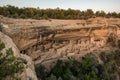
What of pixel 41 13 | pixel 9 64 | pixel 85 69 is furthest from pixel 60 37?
pixel 9 64

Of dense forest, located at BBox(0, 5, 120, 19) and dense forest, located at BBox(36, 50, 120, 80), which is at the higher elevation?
dense forest, located at BBox(0, 5, 120, 19)

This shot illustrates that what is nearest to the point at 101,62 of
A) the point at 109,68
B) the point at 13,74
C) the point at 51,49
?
the point at 109,68

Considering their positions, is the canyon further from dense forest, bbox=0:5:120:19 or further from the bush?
the bush

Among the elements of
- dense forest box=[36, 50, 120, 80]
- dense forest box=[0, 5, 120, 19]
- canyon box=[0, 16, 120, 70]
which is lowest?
dense forest box=[36, 50, 120, 80]

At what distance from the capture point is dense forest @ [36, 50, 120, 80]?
29.1m

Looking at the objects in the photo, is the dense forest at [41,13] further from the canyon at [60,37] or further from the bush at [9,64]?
the bush at [9,64]

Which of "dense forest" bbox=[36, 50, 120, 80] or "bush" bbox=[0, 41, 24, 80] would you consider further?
"dense forest" bbox=[36, 50, 120, 80]

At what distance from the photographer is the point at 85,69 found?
104ft

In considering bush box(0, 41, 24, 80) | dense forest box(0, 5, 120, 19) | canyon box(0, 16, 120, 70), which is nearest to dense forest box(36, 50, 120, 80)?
canyon box(0, 16, 120, 70)

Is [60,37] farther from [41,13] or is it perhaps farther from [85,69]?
[41,13]

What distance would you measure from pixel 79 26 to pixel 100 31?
3681 millimetres

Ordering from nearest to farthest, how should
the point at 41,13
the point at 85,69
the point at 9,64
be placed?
the point at 9,64, the point at 85,69, the point at 41,13

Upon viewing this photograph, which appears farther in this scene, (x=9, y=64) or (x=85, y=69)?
(x=85, y=69)

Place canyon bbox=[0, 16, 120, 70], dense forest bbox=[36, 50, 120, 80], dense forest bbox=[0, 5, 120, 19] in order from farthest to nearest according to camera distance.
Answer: dense forest bbox=[0, 5, 120, 19] → dense forest bbox=[36, 50, 120, 80] → canyon bbox=[0, 16, 120, 70]
